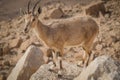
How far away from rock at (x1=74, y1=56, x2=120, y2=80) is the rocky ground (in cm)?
477

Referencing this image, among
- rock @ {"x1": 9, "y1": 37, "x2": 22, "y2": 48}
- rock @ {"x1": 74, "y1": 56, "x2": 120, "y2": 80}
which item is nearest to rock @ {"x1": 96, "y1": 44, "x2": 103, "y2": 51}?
rock @ {"x1": 9, "y1": 37, "x2": 22, "y2": 48}

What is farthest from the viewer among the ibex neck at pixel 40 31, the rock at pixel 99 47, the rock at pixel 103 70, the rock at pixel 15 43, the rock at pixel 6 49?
the rock at pixel 15 43

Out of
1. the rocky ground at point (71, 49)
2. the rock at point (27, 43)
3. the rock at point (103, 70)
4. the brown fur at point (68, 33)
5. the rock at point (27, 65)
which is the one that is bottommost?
the rocky ground at point (71, 49)

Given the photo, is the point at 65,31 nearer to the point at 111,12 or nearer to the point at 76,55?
the point at 76,55

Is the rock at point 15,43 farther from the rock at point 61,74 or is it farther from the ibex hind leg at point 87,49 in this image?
the ibex hind leg at point 87,49

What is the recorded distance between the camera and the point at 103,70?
264 inches

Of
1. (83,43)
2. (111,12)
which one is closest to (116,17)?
(111,12)

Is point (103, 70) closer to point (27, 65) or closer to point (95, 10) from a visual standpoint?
point (27, 65)

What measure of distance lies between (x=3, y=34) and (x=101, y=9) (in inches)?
232

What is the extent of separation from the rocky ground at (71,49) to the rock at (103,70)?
188 inches

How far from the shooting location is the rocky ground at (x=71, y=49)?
1345cm

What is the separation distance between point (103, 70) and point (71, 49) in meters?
7.70

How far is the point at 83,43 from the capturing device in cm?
1002

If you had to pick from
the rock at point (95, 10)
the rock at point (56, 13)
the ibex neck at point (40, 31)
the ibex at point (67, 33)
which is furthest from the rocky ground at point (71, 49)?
the ibex neck at point (40, 31)
